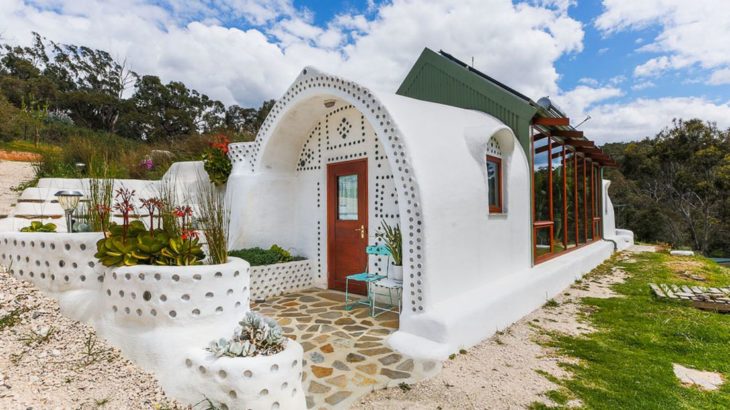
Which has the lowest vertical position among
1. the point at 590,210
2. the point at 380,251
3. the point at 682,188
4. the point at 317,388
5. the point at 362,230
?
the point at 317,388

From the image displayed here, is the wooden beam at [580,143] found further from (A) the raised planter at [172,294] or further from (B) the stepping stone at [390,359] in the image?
(A) the raised planter at [172,294]

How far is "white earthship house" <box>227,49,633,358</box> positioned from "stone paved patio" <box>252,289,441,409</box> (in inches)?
11.3

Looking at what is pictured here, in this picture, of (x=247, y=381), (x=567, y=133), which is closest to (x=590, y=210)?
(x=567, y=133)

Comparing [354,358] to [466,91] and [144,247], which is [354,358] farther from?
[466,91]

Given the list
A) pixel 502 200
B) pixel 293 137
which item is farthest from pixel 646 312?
pixel 293 137

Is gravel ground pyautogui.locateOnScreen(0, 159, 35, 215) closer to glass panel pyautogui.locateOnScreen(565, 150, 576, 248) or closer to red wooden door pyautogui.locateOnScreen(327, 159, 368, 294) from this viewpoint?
red wooden door pyautogui.locateOnScreen(327, 159, 368, 294)

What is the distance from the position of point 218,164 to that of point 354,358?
478 centimetres

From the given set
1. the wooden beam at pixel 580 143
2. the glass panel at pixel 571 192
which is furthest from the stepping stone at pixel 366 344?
the wooden beam at pixel 580 143

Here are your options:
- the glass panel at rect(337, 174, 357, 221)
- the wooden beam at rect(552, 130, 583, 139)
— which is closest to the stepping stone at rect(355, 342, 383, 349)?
the glass panel at rect(337, 174, 357, 221)

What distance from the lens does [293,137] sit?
6172 mm

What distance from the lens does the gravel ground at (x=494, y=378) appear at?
272cm

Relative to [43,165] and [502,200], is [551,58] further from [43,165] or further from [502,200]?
[43,165]

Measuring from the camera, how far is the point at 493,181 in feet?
18.3

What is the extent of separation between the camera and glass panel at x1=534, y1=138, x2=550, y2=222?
22.1 feet
